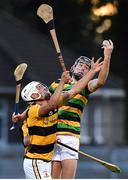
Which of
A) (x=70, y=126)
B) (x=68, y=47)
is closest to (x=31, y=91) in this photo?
(x=70, y=126)

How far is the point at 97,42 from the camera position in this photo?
1319 inches

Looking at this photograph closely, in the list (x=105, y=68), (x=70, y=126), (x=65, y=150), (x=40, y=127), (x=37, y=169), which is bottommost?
(x=37, y=169)

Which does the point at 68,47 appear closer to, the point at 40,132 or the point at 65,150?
the point at 65,150

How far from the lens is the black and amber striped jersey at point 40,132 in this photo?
7801 mm

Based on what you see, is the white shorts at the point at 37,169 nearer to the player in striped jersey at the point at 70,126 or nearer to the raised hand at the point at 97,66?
the player in striped jersey at the point at 70,126

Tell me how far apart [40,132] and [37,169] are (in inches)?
13.2

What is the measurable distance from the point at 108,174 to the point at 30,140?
9185mm

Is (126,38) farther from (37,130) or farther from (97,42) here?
(37,130)

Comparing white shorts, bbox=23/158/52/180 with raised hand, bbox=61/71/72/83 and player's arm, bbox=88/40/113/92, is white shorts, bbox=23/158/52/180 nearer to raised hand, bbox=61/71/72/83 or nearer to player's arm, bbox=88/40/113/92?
raised hand, bbox=61/71/72/83

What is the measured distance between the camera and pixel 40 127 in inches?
307

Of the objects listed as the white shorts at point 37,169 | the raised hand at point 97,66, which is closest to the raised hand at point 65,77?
the raised hand at point 97,66

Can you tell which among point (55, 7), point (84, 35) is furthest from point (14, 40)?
point (55, 7)

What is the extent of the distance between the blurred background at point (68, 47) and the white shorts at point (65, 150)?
17954 mm

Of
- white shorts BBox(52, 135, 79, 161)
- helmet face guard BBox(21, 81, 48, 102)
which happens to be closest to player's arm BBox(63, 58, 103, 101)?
helmet face guard BBox(21, 81, 48, 102)
